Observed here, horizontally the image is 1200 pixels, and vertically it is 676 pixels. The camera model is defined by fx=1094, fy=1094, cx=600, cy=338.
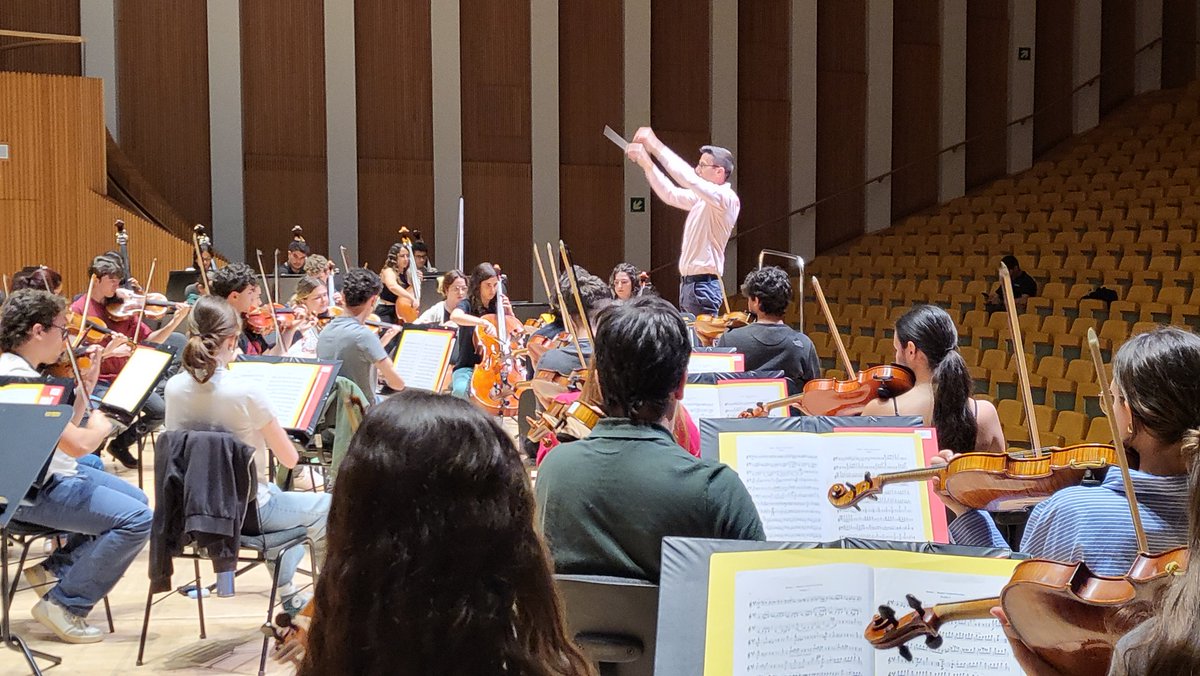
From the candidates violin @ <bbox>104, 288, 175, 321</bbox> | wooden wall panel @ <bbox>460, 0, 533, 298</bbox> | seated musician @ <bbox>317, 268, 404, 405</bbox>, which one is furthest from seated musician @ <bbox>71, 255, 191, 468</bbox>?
wooden wall panel @ <bbox>460, 0, 533, 298</bbox>

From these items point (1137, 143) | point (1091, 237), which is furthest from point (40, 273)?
point (1137, 143)

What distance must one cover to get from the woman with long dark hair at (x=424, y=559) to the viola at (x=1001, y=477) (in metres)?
1.39

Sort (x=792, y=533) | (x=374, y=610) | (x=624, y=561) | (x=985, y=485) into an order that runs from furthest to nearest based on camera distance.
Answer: (x=792, y=533), (x=985, y=485), (x=624, y=561), (x=374, y=610)

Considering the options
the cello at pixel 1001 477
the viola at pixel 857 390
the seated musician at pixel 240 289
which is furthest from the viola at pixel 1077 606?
the seated musician at pixel 240 289

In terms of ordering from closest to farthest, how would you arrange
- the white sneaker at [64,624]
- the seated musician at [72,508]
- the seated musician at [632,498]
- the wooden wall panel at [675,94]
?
the seated musician at [632,498] → the seated musician at [72,508] → the white sneaker at [64,624] → the wooden wall panel at [675,94]

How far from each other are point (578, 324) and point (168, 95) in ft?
25.5

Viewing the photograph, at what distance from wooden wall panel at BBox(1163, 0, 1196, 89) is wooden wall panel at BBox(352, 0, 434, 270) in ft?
32.5

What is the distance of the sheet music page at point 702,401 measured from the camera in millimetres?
3637

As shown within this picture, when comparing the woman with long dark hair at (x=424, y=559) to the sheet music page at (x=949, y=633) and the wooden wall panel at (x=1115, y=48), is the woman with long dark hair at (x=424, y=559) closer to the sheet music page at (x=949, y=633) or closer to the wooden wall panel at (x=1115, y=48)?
the sheet music page at (x=949, y=633)

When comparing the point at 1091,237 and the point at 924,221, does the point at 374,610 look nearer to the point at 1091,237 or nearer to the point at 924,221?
the point at 1091,237

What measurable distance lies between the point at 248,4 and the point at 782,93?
6.27 meters

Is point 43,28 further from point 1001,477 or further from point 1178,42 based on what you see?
point 1178,42

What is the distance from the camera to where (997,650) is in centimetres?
172

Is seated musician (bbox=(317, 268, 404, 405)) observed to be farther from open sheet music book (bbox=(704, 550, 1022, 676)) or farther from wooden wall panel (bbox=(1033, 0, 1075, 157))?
wooden wall panel (bbox=(1033, 0, 1075, 157))
